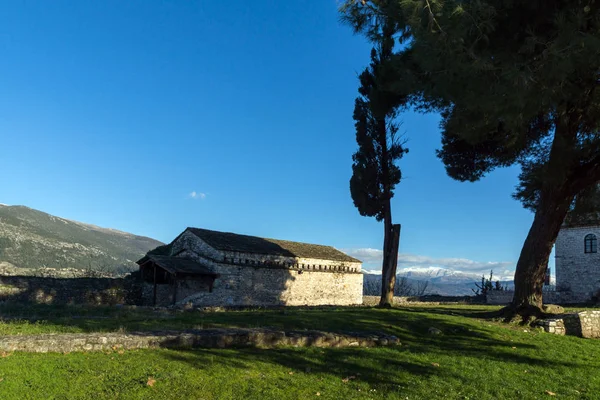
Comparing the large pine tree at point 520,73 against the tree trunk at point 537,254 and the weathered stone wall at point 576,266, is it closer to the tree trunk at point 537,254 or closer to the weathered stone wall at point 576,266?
the tree trunk at point 537,254

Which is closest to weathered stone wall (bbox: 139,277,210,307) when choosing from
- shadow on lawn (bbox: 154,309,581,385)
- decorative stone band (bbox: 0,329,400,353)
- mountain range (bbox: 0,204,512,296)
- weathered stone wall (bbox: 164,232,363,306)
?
weathered stone wall (bbox: 164,232,363,306)

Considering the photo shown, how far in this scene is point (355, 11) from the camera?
35.9 feet

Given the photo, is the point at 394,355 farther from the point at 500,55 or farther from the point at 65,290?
the point at 65,290

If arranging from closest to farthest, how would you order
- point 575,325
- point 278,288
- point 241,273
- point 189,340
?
point 189,340, point 575,325, point 241,273, point 278,288

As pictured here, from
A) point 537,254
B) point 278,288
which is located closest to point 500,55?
point 537,254

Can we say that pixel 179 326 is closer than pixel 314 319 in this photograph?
Yes

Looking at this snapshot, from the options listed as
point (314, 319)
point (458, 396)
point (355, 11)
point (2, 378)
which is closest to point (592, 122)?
point (355, 11)

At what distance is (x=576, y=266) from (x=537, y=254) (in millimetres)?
22927

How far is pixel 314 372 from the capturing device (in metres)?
6.63

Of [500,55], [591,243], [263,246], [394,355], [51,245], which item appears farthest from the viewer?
[51,245]

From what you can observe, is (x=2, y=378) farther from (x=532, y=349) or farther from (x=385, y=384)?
(x=532, y=349)

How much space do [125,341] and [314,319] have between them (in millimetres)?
5290

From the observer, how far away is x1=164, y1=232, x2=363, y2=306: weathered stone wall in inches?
1014

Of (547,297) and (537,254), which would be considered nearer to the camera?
(537,254)
